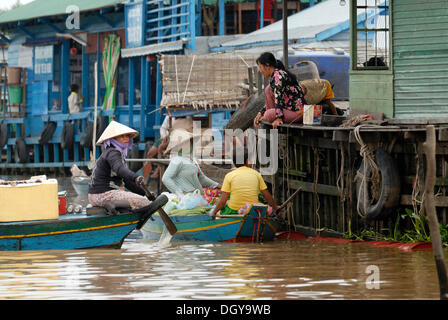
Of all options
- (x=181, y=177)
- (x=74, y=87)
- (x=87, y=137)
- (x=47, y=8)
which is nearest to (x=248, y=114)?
(x=181, y=177)

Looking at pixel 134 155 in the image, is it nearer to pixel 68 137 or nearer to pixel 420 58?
pixel 68 137

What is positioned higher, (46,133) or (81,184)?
(46,133)

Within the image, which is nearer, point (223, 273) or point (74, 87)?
point (223, 273)

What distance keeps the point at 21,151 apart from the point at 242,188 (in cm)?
1930

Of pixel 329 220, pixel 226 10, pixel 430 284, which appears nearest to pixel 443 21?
pixel 329 220

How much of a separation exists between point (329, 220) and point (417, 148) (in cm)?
211

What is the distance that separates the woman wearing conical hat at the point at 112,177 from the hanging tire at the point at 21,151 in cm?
1915

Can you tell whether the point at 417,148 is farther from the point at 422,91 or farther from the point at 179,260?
the point at 179,260

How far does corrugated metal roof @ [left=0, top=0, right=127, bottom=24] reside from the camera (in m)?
28.4

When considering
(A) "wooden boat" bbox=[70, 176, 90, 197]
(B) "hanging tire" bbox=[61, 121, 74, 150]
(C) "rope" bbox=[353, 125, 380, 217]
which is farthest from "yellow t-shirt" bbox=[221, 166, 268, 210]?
(B) "hanging tire" bbox=[61, 121, 74, 150]

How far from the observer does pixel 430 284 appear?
29.4 feet

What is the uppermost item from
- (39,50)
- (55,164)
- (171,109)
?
(39,50)

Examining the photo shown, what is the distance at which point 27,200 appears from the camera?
11414mm

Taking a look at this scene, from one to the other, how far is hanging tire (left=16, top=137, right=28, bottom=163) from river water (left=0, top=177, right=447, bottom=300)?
1883cm
